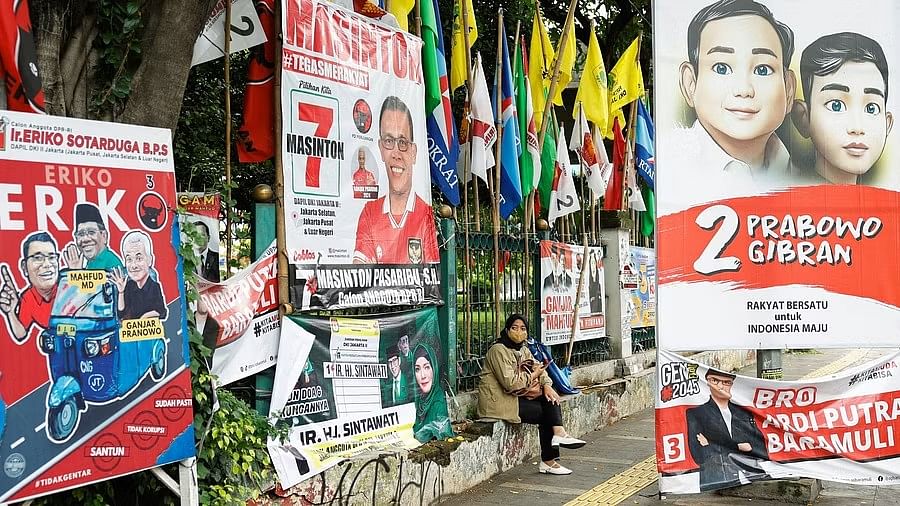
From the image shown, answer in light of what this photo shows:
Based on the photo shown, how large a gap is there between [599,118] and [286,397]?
6.86 metres

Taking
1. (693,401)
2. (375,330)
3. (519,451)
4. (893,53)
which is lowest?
(519,451)

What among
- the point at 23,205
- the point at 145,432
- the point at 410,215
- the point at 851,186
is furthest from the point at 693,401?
the point at 23,205

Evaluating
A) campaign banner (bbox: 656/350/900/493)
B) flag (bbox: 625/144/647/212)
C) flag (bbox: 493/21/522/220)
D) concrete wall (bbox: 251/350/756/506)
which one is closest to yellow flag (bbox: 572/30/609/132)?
flag (bbox: 625/144/647/212)

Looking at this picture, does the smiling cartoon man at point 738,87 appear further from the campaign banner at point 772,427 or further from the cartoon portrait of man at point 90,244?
the cartoon portrait of man at point 90,244

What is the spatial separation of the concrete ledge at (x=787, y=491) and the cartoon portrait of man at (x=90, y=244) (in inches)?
216

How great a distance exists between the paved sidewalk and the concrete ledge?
79 mm

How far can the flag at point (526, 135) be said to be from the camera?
35.0 feet

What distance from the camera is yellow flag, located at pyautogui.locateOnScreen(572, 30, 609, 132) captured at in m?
12.4

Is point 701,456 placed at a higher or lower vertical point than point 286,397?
lower

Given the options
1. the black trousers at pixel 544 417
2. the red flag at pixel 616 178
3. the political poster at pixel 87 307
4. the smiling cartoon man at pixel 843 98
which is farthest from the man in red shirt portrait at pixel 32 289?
the red flag at pixel 616 178

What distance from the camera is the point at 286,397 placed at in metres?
6.80

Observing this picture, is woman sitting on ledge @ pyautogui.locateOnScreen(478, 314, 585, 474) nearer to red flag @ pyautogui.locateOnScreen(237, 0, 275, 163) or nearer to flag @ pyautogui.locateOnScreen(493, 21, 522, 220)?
flag @ pyautogui.locateOnScreen(493, 21, 522, 220)

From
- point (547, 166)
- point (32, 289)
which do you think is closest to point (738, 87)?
point (547, 166)

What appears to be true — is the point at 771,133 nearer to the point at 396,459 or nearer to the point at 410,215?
the point at 410,215
